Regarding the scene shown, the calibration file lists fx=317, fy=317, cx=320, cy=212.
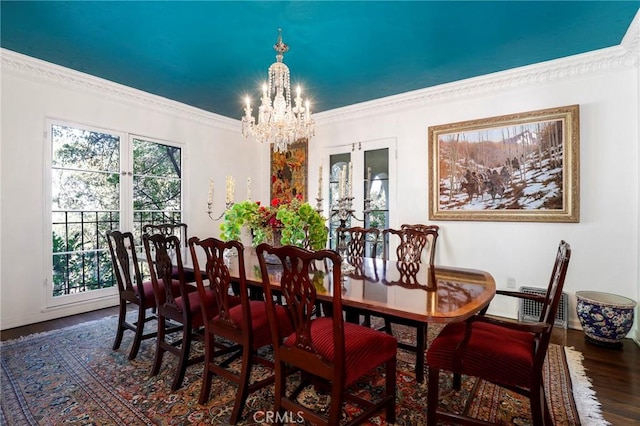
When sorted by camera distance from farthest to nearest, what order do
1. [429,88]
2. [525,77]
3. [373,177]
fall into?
[373,177]
[429,88]
[525,77]

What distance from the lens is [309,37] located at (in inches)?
107

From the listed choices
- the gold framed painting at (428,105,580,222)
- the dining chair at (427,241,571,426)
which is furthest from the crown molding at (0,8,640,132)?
the dining chair at (427,241,571,426)

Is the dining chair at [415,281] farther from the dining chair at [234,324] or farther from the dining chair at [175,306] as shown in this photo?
the dining chair at [175,306]

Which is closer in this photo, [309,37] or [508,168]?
[309,37]

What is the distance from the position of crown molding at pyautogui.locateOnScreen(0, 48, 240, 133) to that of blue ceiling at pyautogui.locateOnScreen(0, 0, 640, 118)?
127 mm

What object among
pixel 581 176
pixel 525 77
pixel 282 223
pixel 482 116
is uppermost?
pixel 525 77

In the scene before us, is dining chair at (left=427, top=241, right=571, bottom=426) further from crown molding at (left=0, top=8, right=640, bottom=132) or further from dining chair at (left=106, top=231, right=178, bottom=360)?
crown molding at (left=0, top=8, right=640, bottom=132)

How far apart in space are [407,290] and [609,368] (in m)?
1.91

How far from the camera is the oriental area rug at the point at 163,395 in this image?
5.76 feet

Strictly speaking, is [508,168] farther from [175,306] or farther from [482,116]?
[175,306]

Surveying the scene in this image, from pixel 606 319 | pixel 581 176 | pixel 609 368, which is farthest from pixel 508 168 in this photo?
pixel 609 368

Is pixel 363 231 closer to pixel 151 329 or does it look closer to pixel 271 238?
pixel 271 238

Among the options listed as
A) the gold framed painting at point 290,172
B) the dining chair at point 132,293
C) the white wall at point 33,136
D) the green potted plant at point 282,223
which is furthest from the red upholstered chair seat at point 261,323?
the gold framed painting at point 290,172

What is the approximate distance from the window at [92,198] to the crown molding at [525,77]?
9.63 feet
